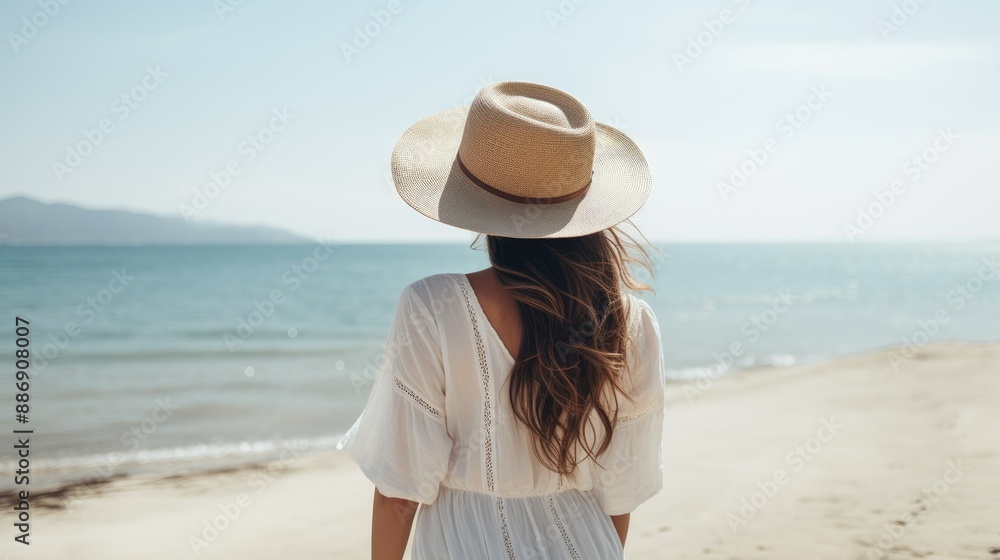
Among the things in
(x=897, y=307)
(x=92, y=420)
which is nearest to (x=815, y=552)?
(x=92, y=420)

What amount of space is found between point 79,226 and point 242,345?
7530 cm

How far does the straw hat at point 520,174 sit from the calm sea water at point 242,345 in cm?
78

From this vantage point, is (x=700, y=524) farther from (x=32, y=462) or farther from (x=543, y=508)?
(x=32, y=462)

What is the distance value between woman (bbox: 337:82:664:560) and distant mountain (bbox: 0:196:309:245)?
64978 mm

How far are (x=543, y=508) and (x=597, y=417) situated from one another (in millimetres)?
228

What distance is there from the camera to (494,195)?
55.4 inches

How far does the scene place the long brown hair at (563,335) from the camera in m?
1.35

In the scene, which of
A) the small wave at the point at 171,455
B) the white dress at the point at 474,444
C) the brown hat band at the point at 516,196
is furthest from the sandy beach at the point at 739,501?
the brown hat band at the point at 516,196

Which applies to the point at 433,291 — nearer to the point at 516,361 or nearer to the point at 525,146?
the point at 516,361
